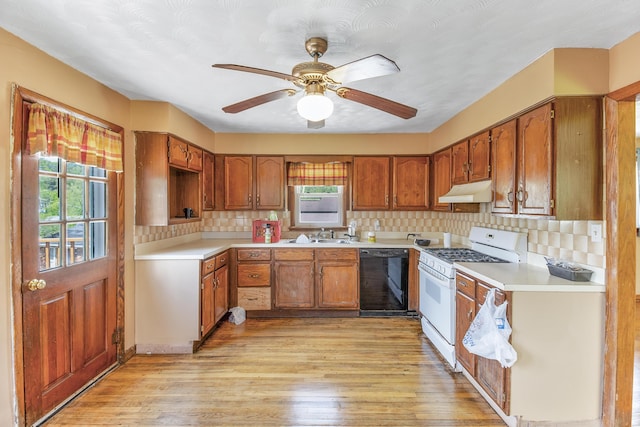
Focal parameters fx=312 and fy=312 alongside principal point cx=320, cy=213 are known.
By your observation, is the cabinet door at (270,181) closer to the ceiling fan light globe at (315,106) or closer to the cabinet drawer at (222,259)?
the cabinet drawer at (222,259)

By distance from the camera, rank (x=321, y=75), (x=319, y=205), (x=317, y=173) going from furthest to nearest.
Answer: (x=319, y=205) → (x=317, y=173) → (x=321, y=75)

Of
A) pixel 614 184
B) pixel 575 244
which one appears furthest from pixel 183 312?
pixel 614 184

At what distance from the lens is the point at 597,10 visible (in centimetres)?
156

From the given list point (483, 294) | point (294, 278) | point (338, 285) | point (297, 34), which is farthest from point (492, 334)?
point (294, 278)

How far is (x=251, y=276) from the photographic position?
378 centimetres

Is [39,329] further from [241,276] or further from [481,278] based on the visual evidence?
[481,278]

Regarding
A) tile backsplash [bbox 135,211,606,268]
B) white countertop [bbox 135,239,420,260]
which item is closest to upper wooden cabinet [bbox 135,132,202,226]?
tile backsplash [bbox 135,211,606,268]

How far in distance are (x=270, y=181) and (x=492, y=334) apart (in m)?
3.04

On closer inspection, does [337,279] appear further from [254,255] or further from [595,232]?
[595,232]

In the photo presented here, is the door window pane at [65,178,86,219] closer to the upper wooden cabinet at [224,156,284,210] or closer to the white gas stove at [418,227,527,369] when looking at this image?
the upper wooden cabinet at [224,156,284,210]

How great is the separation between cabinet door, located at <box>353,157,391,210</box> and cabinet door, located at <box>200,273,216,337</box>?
2032 millimetres

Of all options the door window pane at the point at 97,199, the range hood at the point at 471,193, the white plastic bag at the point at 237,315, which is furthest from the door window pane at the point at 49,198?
the range hood at the point at 471,193

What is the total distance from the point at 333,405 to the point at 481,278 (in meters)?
1.36

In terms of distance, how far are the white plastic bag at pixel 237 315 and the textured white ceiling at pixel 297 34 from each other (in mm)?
2447
